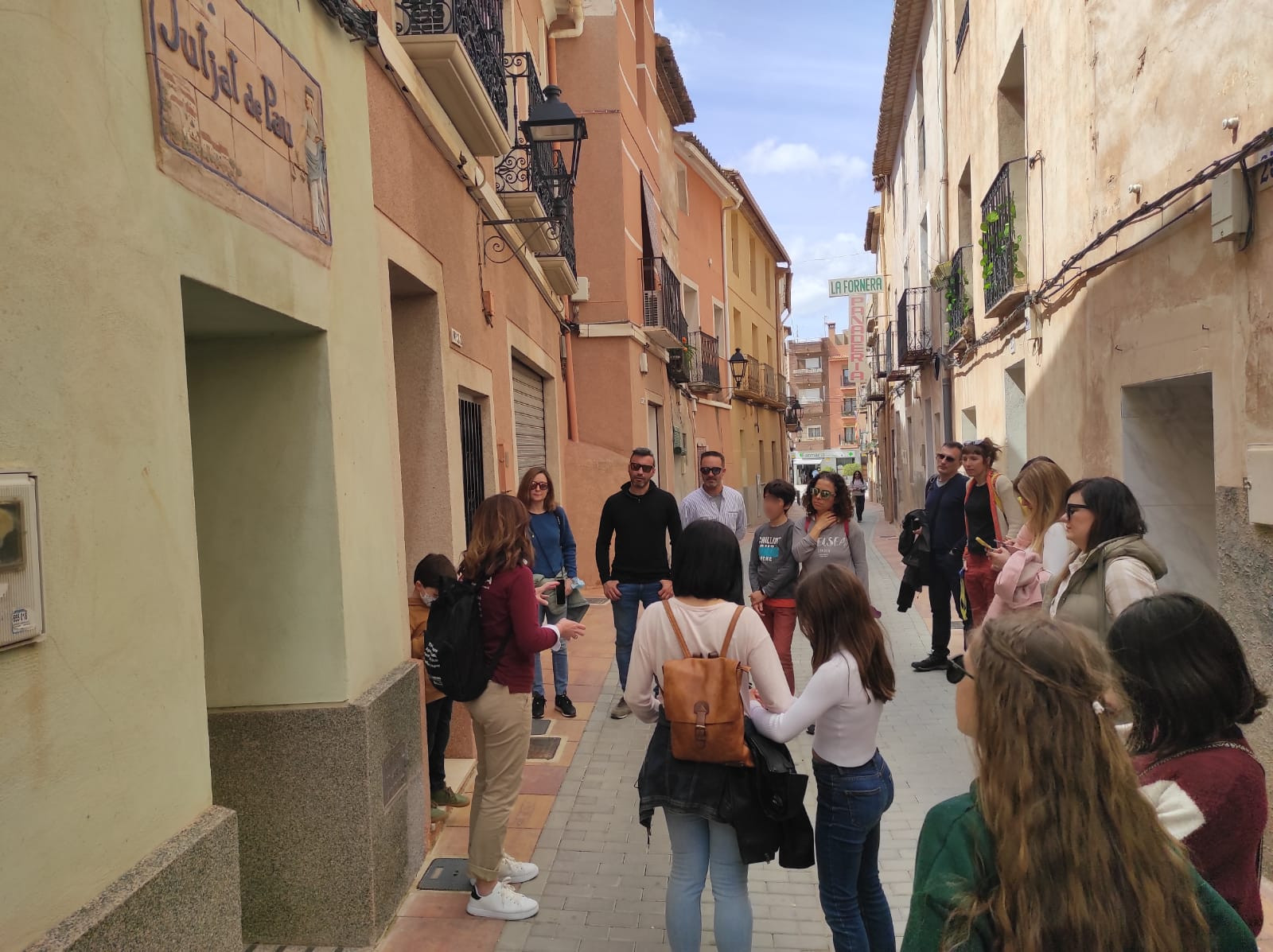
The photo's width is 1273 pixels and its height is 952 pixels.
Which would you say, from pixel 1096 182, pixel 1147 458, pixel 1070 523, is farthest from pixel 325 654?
pixel 1096 182

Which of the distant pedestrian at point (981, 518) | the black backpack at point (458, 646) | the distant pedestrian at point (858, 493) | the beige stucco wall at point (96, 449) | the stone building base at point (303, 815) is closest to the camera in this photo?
the beige stucco wall at point (96, 449)

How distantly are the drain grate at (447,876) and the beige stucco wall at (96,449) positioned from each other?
1.77 metres

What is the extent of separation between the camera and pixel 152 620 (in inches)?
90.8

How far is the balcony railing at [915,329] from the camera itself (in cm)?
1534

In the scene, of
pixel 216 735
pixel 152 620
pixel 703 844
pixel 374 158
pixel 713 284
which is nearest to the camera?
pixel 152 620

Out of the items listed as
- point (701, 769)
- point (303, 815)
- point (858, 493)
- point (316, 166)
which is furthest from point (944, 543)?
point (858, 493)

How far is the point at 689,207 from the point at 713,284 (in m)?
2.46

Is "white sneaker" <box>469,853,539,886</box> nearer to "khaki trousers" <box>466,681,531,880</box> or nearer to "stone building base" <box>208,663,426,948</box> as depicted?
"khaki trousers" <box>466,681,531,880</box>

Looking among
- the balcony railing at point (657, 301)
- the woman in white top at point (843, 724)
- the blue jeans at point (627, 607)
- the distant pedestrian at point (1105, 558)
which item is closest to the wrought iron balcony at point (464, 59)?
the blue jeans at point (627, 607)

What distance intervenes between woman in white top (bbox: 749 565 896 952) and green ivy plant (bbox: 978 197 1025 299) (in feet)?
20.4

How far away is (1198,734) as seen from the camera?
1.77 metres

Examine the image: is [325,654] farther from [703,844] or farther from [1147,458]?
[1147,458]

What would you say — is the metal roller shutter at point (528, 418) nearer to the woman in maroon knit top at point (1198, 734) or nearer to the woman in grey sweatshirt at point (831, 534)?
the woman in grey sweatshirt at point (831, 534)

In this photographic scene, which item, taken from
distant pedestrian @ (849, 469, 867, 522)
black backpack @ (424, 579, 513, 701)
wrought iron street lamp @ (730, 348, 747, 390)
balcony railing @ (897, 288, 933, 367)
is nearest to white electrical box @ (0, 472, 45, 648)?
black backpack @ (424, 579, 513, 701)
